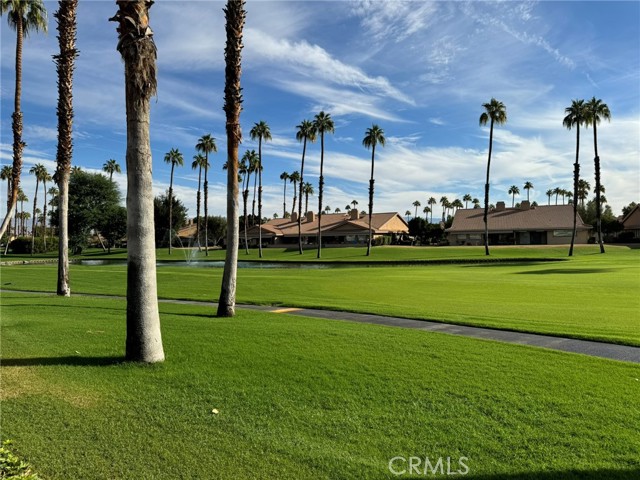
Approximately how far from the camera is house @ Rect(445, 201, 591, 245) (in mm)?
73750

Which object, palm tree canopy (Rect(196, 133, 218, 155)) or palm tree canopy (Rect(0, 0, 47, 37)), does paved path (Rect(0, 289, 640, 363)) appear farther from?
palm tree canopy (Rect(196, 133, 218, 155))

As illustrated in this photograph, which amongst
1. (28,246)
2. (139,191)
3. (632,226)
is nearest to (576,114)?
(632,226)

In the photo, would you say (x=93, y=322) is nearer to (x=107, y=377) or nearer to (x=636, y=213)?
(x=107, y=377)

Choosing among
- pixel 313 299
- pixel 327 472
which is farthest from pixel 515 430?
pixel 313 299

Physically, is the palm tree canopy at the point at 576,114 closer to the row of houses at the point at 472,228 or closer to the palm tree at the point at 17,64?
the row of houses at the point at 472,228

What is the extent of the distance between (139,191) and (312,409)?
4743 millimetres

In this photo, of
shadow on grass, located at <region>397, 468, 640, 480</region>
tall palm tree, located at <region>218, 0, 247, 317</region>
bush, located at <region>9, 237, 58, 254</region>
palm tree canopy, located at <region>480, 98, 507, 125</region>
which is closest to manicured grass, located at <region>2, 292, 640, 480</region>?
shadow on grass, located at <region>397, 468, 640, 480</region>

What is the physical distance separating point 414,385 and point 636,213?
97.7 metres

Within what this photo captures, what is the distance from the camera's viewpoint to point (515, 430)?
219 inches

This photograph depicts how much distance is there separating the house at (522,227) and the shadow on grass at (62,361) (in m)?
75.5

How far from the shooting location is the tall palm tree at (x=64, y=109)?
19734 millimetres
